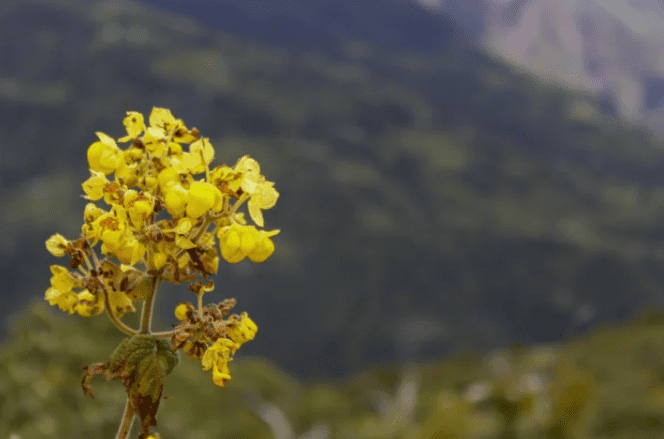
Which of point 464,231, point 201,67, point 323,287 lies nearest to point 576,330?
point 464,231

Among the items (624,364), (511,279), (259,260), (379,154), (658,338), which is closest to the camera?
(259,260)

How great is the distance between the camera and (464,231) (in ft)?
393

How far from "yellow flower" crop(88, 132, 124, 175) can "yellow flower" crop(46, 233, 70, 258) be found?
181mm

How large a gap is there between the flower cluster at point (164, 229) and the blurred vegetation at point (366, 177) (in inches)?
3862

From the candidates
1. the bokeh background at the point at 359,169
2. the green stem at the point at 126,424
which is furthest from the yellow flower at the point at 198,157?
the bokeh background at the point at 359,169

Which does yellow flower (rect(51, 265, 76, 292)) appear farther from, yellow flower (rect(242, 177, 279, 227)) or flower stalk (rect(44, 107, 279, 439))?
yellow flower (rect(242, 177, 279, 227))

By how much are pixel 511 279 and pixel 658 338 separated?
98.7m

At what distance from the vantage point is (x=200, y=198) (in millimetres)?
1288

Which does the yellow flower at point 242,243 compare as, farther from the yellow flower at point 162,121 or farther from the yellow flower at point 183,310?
the yellow flower at point 162,121

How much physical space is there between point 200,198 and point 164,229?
0.11 metres

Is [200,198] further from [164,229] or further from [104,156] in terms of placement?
[104,156]

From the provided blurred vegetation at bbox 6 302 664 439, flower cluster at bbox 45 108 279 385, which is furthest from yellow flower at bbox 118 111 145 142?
blurred vegetation at bbox 6 302 664 439

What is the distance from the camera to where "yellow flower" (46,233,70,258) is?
4.73 feet

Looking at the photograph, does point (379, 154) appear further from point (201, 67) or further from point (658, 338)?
point (658, 338)
